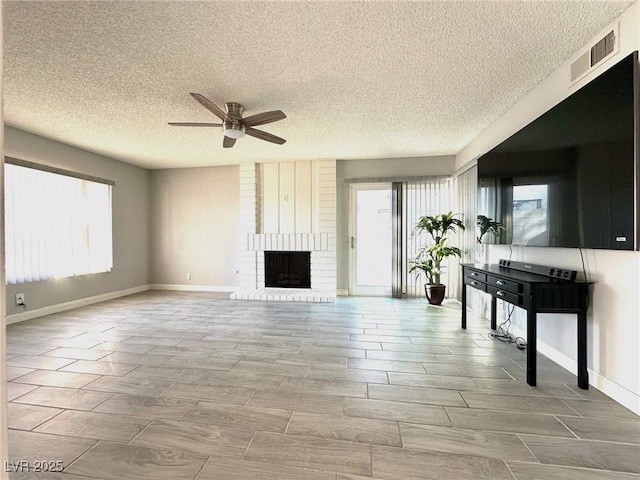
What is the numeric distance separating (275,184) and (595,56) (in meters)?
4.49

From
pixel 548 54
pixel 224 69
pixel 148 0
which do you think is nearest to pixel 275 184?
pixel 224 69

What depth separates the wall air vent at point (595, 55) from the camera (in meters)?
1.87

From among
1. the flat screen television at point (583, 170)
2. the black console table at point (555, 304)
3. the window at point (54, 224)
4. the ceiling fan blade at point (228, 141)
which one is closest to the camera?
the flat screen television at point (583, 170)

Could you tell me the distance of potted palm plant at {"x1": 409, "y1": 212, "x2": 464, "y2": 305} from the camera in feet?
14.6

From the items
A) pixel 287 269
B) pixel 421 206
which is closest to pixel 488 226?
pixel 421 206

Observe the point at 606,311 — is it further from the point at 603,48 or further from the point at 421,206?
the point at 421,206

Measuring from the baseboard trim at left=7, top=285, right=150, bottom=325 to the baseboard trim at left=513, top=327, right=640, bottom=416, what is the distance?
6.07 m

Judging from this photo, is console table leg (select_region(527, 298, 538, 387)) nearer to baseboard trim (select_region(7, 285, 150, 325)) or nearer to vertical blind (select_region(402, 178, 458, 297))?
vertical blind (select_region(402, 178, 458, 297))

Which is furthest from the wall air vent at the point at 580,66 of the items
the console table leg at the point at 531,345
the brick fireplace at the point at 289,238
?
the brick fireplace at the point at 289,238

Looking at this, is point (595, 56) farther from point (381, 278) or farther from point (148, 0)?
point (381, 278)

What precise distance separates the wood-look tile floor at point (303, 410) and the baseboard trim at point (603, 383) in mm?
69

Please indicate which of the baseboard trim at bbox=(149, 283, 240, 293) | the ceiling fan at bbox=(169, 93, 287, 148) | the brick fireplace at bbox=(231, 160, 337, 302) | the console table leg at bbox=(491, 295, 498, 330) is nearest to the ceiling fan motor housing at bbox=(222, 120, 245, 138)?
the ceiling fan at bbox=(169, 93, 287, 148)

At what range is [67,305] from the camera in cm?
434

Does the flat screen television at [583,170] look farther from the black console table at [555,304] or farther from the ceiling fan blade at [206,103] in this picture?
the ceiling fan blade at [206,103]
